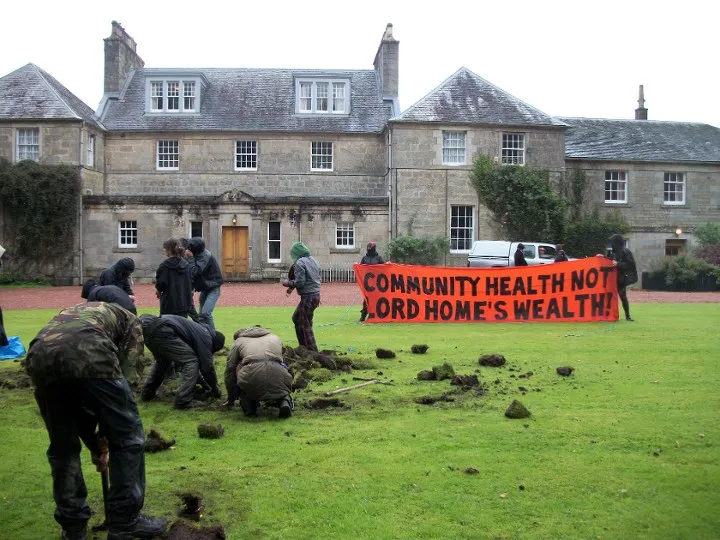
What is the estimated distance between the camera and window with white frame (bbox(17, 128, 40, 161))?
32.9 m

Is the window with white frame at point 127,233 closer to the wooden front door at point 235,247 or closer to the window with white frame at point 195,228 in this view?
the window with white frame at point 195,228

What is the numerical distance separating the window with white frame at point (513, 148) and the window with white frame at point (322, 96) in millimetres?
8768

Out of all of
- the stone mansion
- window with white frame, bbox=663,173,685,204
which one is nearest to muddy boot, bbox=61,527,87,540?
the stone mansion

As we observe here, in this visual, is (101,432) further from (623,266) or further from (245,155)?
(245,155)

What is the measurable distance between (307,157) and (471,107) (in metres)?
8.88

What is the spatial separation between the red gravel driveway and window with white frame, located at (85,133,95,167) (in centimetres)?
688

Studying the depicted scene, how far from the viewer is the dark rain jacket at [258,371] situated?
750 centimetres

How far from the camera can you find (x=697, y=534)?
466 centimetres

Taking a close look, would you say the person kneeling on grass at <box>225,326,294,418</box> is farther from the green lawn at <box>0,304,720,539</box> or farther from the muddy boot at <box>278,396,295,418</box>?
the green lawn at <box>0,304,720,539</box>

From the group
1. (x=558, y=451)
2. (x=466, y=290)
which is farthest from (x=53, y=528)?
(x=466, y=290)

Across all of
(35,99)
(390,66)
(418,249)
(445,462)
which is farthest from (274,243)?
(445,462)

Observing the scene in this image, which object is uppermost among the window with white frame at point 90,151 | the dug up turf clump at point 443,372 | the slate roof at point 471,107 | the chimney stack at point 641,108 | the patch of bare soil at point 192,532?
the chimney stack at point 641,108

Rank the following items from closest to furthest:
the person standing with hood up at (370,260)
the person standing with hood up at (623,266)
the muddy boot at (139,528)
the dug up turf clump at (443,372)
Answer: the muddy boot at (139,528) < the dug up turf clump at (443,372) < the person standing with hood up at (623,266) < the person standing with hood up at (370,260)

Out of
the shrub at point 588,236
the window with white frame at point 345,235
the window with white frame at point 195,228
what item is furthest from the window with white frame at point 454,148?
the window with white frame at point 195,228
